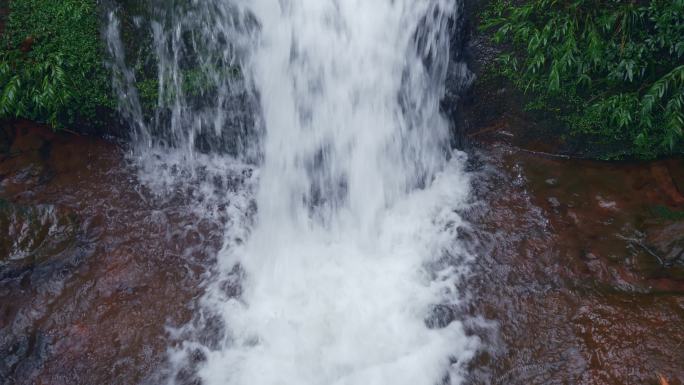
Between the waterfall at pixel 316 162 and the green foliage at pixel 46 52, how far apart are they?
0.27m

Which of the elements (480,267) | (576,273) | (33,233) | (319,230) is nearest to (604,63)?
(576,273)

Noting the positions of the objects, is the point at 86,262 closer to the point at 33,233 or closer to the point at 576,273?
the point at 33,233

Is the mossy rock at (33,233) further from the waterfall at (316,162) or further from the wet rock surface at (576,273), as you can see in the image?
the wet rock surface at (576,273)

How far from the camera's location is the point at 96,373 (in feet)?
12.1

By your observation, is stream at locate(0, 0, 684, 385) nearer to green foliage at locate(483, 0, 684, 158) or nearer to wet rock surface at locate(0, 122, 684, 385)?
wet rock surface at locate(0, 122, 684, 385)

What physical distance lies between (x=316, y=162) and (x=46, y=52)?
299 centimetres

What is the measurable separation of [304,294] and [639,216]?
132 inches

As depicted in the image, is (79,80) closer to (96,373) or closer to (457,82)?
(96,373)

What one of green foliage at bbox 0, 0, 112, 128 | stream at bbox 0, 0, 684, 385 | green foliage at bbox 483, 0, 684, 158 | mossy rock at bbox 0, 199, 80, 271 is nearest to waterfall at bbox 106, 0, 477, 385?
stream at bbox 0, 0, 684, 385

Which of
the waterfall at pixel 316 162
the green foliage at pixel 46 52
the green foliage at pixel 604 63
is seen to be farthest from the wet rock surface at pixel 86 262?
the green foliage at pixel 604 63

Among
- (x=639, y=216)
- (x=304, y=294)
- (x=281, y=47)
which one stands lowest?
→ (x=304, y=294)

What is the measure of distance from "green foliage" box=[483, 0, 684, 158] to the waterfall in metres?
0.83

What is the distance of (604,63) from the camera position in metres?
4.54

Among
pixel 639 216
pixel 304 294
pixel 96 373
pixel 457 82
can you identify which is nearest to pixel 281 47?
pixel 457 82
